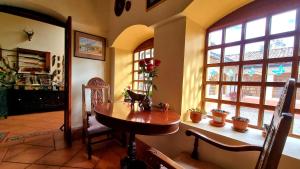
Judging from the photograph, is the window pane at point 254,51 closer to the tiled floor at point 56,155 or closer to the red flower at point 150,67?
the red flower at point 150,67

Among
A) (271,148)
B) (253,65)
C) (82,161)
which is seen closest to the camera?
(271,148)

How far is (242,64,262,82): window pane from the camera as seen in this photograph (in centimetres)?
140

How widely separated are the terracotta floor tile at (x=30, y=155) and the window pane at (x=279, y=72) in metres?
2.97

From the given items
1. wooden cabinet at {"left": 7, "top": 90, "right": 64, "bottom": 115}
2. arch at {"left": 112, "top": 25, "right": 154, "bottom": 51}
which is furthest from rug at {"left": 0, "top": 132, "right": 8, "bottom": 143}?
arch at {"left": 112, "top": 25, "right": 154, "bottom": 51}

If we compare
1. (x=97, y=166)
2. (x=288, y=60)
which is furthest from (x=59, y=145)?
(x=288, y=60)

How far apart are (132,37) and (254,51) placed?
1963 mm

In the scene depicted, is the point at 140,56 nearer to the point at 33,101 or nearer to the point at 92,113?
the point at 92,113

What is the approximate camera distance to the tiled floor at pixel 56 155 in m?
1.80

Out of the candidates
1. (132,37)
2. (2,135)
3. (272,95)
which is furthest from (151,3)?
(2,135)

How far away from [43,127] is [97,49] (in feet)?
7.12

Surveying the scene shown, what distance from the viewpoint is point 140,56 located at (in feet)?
9.61

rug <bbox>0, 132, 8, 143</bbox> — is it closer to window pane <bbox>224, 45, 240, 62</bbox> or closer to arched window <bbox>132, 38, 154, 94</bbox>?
arched window <bbox>132, 38, 154, 94</bbox>

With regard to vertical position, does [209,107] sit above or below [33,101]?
above

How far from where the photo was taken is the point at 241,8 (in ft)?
5.02
